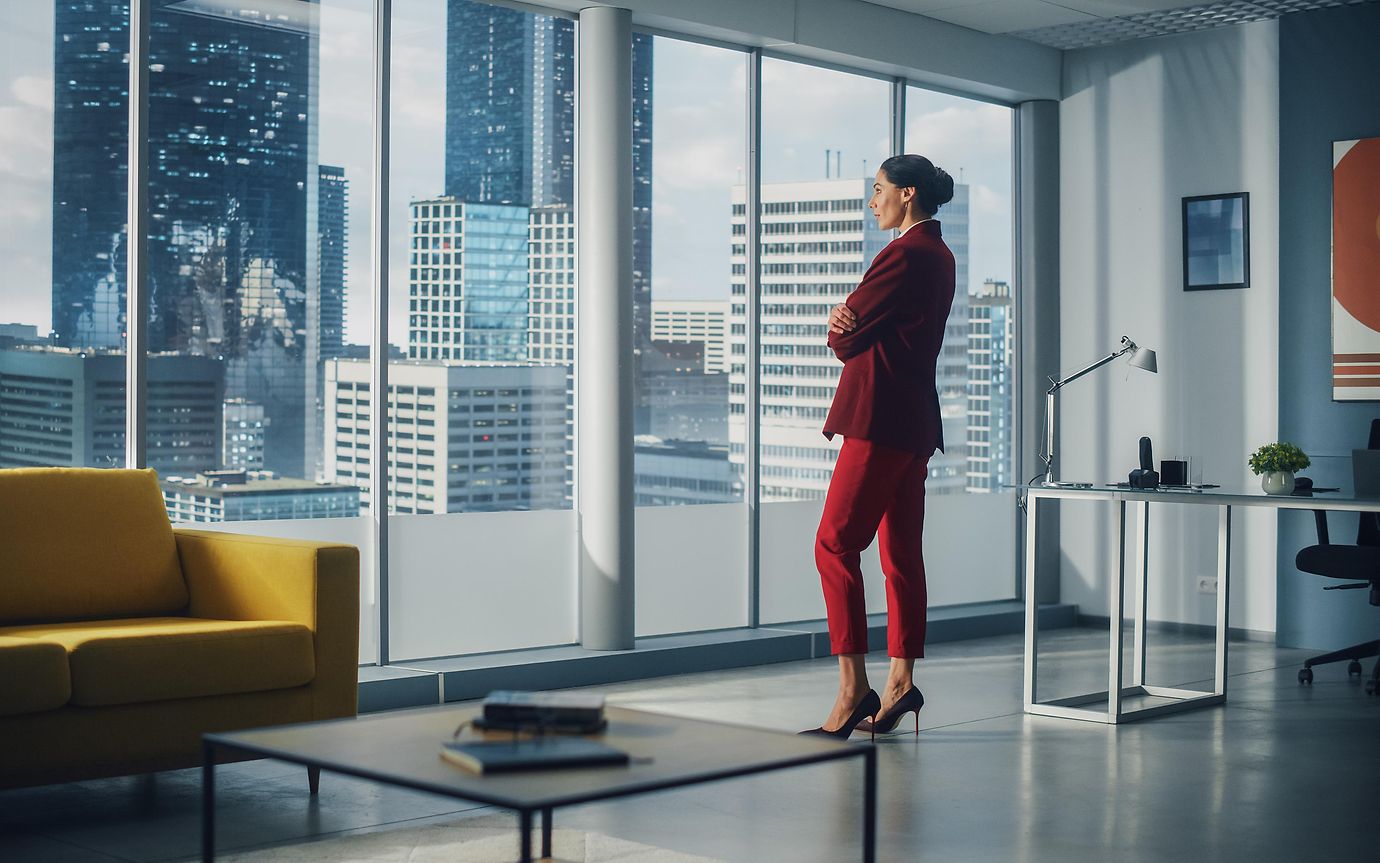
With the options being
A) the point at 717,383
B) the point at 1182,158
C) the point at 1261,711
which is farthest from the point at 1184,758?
the point at 1182,158

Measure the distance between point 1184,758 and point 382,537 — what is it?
2.92 meters

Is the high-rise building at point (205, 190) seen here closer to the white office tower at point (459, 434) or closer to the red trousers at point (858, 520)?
the white office tower at point (459, 434)

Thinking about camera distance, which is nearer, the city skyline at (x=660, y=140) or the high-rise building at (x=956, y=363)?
the city skyline at (x=660, y=140)

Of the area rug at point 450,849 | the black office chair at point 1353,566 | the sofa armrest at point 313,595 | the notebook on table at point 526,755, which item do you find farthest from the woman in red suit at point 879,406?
the notebook on table at point 526,755

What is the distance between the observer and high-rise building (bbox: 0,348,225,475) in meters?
4.98

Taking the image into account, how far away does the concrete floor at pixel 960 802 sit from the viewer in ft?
12.1

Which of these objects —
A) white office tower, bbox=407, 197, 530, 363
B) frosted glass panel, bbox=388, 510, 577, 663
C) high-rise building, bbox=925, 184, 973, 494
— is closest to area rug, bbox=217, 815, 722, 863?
frosted glass panel, bbox=388, 510, 577, 663

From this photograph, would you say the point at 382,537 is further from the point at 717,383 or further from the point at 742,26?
the point at 742,26

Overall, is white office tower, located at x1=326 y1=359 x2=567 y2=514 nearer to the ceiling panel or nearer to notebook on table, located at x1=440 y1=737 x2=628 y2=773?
the ceiling panel

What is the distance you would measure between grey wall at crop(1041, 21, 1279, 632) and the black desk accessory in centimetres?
226

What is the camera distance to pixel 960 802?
4.14 meters

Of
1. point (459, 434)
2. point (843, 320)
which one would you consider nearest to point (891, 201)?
point (843, 320)

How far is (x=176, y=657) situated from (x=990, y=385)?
527cm

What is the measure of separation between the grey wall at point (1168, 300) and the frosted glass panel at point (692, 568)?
2243mm
